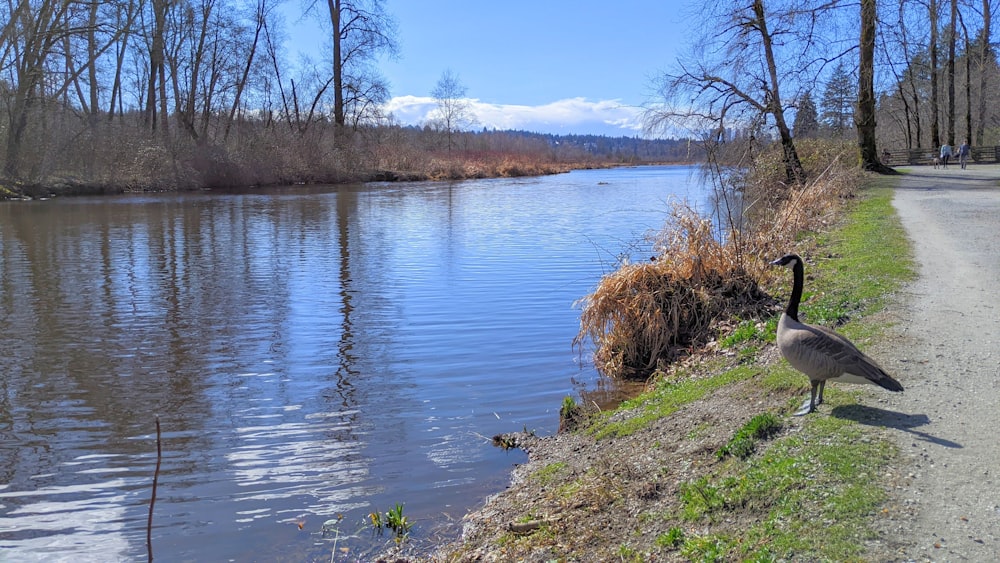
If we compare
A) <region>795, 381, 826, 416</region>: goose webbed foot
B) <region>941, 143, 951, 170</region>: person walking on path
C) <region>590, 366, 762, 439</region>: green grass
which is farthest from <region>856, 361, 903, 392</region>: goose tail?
<region>941, 143, 951, 170</region>: person walking on path

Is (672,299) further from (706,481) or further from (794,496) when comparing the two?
(794,496)

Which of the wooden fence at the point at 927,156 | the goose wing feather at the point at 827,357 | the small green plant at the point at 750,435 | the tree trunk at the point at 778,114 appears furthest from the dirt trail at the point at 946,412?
the wooden fence at the point at 927,156

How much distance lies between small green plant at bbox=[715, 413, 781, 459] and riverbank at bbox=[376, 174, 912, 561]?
22mm

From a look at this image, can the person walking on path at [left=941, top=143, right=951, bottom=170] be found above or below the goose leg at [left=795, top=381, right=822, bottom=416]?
above

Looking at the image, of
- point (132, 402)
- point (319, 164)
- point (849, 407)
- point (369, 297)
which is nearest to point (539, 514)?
point (849, 407)

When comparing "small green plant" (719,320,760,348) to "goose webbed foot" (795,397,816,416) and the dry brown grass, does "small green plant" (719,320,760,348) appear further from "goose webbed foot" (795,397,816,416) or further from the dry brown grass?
"goose webbed foot" (795,397,816,416)

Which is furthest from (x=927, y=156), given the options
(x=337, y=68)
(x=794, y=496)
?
(x=794, y=496)

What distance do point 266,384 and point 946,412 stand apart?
7651 mm

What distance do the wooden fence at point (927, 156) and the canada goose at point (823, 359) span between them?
47.8 m

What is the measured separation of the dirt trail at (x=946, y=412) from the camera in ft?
13.8

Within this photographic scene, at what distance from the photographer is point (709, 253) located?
37.5 feet

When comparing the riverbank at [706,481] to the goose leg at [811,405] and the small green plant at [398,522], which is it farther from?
the small green plant at [398,522]

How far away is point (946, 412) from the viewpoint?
5863 millimetres

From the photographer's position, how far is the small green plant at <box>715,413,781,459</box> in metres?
5.81
